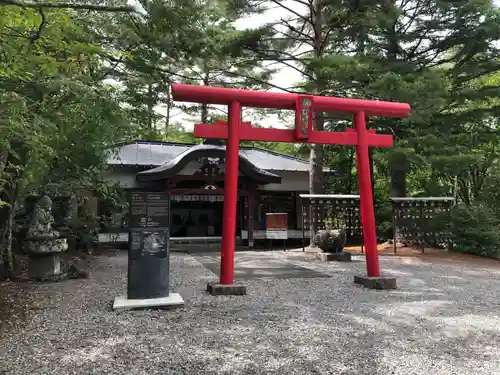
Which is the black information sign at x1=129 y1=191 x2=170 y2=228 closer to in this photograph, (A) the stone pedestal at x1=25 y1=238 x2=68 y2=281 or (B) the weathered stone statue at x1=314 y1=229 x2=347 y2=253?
(A) the stone pedestal at x1=25 y1=238 x2=68 y2=281

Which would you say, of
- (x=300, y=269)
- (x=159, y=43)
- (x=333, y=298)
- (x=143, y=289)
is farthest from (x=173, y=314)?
(x=159, y=43)

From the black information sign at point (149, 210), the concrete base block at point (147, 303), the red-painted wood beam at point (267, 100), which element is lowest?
the concrete base block at point (147, 303)

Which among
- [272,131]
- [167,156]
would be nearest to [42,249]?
[272,131]

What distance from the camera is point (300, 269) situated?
27.0ft

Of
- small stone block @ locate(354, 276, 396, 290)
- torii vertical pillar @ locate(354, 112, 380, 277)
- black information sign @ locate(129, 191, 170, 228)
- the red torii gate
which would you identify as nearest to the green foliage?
the red torii gate

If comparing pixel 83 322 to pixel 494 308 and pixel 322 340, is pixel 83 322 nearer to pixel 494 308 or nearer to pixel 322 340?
pixel 322 340

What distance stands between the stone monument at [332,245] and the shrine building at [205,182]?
1.90 metres

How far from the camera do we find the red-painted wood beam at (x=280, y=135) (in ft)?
20.1

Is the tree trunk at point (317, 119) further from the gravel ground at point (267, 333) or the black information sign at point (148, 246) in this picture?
the black information sign at point (148, 246)

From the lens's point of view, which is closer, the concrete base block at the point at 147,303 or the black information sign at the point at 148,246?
the concrete base block at the point at 147,303

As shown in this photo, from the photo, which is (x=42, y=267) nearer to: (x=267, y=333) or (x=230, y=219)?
(x=230, y=219)

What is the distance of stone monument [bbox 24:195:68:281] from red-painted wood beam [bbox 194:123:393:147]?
9.98 ft

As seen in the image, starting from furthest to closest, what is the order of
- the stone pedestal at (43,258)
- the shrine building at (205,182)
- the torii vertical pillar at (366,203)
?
the shrine building at (205,182)
the torii vertical pillar at (366,203)
the stone pedestal at (43,258)

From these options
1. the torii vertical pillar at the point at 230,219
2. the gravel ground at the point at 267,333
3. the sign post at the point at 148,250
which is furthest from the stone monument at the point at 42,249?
the torii vertical pillar at the point at 230,219
